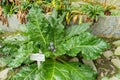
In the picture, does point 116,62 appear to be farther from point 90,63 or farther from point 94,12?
point 94,12

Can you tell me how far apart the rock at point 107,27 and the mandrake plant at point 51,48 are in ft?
1.76

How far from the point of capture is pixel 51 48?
4.04 meters

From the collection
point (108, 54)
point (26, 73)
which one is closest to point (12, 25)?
point (26, 73)

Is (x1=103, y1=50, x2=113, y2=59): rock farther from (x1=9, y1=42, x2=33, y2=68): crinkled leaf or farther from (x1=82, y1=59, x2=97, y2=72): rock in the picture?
(x1=9, y1=42, x2=33, y2=68): crinkled leaf

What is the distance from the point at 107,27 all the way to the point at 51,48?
3.83 feet

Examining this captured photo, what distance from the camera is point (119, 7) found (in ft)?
16.9

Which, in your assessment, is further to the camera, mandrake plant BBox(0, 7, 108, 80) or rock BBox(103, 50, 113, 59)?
rock BBox(103, 50, 113, 59)

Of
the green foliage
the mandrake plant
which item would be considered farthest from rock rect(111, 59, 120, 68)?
the green foliage

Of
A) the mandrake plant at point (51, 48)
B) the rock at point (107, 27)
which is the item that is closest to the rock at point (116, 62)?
the mandrake plant at point (51, 48)

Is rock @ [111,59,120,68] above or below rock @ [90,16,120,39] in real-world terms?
below

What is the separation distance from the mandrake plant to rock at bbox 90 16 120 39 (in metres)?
0.54

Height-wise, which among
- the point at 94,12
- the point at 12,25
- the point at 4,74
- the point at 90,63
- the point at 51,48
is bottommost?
the point at 4,74

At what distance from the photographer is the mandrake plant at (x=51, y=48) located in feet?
12.4

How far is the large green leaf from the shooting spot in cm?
369
